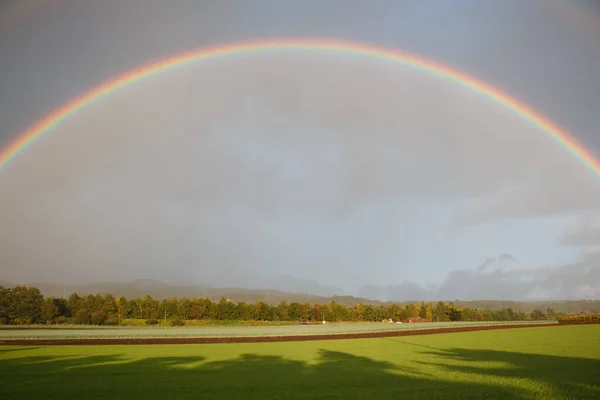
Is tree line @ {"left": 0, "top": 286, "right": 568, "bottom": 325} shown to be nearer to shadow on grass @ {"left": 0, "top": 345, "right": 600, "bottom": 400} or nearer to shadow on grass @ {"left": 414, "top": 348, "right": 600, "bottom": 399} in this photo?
shadow on grass @ {"left": 0, "top": 345, "right": 600, "bottom": 400}

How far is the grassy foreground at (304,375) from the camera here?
19.2m

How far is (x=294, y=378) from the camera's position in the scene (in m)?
23.6

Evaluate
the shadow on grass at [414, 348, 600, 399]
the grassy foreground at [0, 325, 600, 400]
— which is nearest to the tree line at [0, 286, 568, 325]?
the grassy foreground at [0, 325, 600, 400]

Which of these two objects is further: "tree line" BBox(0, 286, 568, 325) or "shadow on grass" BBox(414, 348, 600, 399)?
"tree line" BBox(0, 286, 568, 325)

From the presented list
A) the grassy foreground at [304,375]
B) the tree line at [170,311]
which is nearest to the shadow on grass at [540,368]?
the grassy foreground at [304,375]

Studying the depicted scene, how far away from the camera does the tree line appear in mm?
123438

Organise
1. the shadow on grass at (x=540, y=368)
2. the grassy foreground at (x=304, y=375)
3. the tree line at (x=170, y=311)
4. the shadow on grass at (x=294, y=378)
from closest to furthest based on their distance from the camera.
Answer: the shadow on grass at (x=294, y=378), the grassy foreground at (x=304, y=375), the shadow on grass at (x=540, y=368), the tree line at (x=170, y=311)

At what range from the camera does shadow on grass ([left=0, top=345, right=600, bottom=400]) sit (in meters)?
19.1

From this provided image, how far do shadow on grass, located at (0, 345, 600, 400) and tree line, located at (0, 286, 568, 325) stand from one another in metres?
89.7

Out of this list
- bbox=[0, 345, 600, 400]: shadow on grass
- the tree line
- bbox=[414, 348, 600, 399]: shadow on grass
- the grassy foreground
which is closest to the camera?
bbox=[0, 345, 600, 400]: shadow on grass

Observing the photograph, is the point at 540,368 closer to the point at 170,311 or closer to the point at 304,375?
the point at 304,375

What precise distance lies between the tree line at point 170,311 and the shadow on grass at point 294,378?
89.7 metres

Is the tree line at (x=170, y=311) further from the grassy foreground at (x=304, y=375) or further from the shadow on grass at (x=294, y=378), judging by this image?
the shadow on grass at (x=294, y=378)

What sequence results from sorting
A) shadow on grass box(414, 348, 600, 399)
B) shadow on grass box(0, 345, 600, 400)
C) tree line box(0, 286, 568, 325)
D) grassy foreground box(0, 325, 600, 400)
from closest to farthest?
1. shadow on grass box(0, 345, 600, 400)
2. grassy foreground box(0, 325, 600, 400)
3. shadow on grass box(414, 348, 600, 399)
4. tree line box(0, 286, 568, 325)
